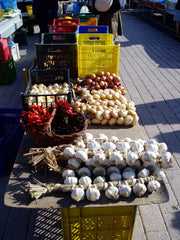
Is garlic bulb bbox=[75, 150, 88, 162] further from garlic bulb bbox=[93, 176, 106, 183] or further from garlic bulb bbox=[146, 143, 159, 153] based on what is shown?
garlic bulb bbox=[146, 143, 159, 153]

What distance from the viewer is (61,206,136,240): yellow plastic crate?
161cm

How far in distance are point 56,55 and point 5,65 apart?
2.53 meters

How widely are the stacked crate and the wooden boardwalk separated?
0.20 m

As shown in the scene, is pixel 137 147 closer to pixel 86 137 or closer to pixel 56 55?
pixel 86 137

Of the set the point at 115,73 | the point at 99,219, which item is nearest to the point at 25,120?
the point at 99,219

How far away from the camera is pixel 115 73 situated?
11.4 ft

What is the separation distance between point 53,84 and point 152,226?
2026 mm

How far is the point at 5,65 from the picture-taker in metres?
5.40

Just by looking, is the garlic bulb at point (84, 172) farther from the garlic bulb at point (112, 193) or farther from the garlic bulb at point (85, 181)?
the garlic bulb at point (112, 193)

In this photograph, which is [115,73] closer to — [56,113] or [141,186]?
[56,113]

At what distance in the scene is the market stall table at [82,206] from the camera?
1.51m

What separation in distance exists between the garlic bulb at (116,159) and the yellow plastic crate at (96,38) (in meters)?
2.66

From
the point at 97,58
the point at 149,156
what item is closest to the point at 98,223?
the point at 149,156

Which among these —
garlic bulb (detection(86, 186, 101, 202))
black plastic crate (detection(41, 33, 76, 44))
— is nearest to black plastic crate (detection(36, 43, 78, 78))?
black plastic crate (detection(41, 33, 76, 44))
